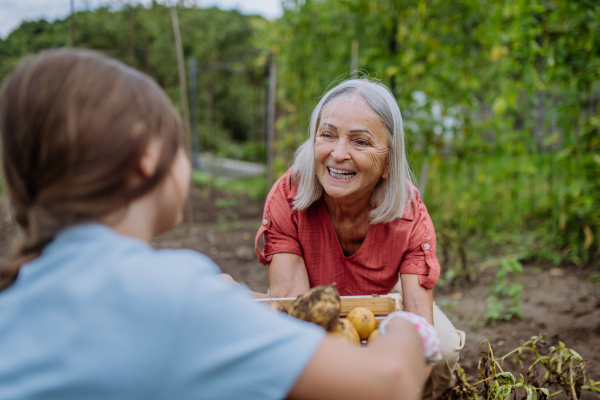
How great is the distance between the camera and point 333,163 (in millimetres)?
1975

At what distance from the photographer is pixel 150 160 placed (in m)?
0.91

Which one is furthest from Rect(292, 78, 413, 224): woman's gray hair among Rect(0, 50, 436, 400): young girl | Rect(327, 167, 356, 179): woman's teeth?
Rect(0, 50, 436, 400): young girl

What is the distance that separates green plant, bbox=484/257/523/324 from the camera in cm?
293

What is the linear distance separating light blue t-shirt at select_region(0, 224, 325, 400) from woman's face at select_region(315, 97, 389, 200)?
47.2 inches

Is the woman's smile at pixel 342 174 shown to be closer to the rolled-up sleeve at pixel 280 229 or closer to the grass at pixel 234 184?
the rolled-up sleeve at pixel 280 229

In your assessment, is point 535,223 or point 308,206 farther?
point 535,223

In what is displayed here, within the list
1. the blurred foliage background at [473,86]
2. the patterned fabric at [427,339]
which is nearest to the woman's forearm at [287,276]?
the patterned fabric at [427,339]

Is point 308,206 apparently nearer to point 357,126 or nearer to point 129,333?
point 357,126

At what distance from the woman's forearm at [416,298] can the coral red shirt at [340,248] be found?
4 cm

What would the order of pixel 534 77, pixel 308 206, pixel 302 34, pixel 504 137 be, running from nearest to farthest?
pixel 308 206 < pixel 534 77 < pixel 504 137 < pixel 302 34

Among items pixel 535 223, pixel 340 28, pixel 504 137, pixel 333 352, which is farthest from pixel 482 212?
pixel 333 352

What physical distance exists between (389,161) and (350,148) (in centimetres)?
20

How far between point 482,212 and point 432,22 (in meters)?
2.17

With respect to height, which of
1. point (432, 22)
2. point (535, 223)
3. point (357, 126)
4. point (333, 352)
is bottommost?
point (535, 223)
